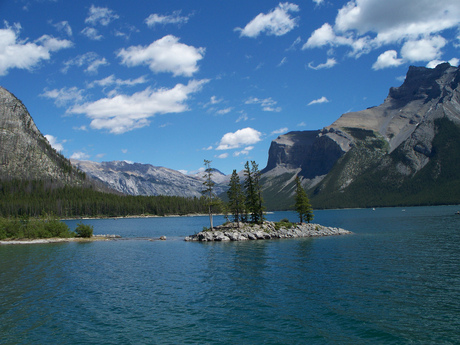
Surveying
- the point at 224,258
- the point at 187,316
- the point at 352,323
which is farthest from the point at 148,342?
the point at 224,258

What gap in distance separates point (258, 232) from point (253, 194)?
14.6 m

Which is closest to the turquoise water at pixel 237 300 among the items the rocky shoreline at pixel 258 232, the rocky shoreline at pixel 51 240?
the rocky shoreline at pixel 51 240

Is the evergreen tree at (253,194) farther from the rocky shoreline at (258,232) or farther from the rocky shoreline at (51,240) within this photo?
the rocky shoreline at (51,240)

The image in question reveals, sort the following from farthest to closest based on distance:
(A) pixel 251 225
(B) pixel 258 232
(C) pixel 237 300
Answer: (A) pixel 251 225, (B) pixel 258 232, (C) pixel 237 300

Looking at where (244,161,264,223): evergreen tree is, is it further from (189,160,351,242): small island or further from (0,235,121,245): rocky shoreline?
(0,235,121,245): rocky shoreline

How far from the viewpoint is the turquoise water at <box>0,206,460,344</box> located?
22.1 meters

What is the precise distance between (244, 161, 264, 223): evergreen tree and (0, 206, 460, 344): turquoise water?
4478 centimetres

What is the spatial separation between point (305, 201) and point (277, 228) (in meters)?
16.0

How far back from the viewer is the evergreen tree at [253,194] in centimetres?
9738

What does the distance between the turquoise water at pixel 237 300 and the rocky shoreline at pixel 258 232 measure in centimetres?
3281

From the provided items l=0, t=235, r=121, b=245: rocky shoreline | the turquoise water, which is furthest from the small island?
the turquoise water

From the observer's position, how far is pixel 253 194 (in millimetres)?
98875

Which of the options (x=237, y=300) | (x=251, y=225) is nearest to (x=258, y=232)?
(x=251, y=225)

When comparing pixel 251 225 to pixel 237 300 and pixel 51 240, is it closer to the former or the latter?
pixel 51 240
